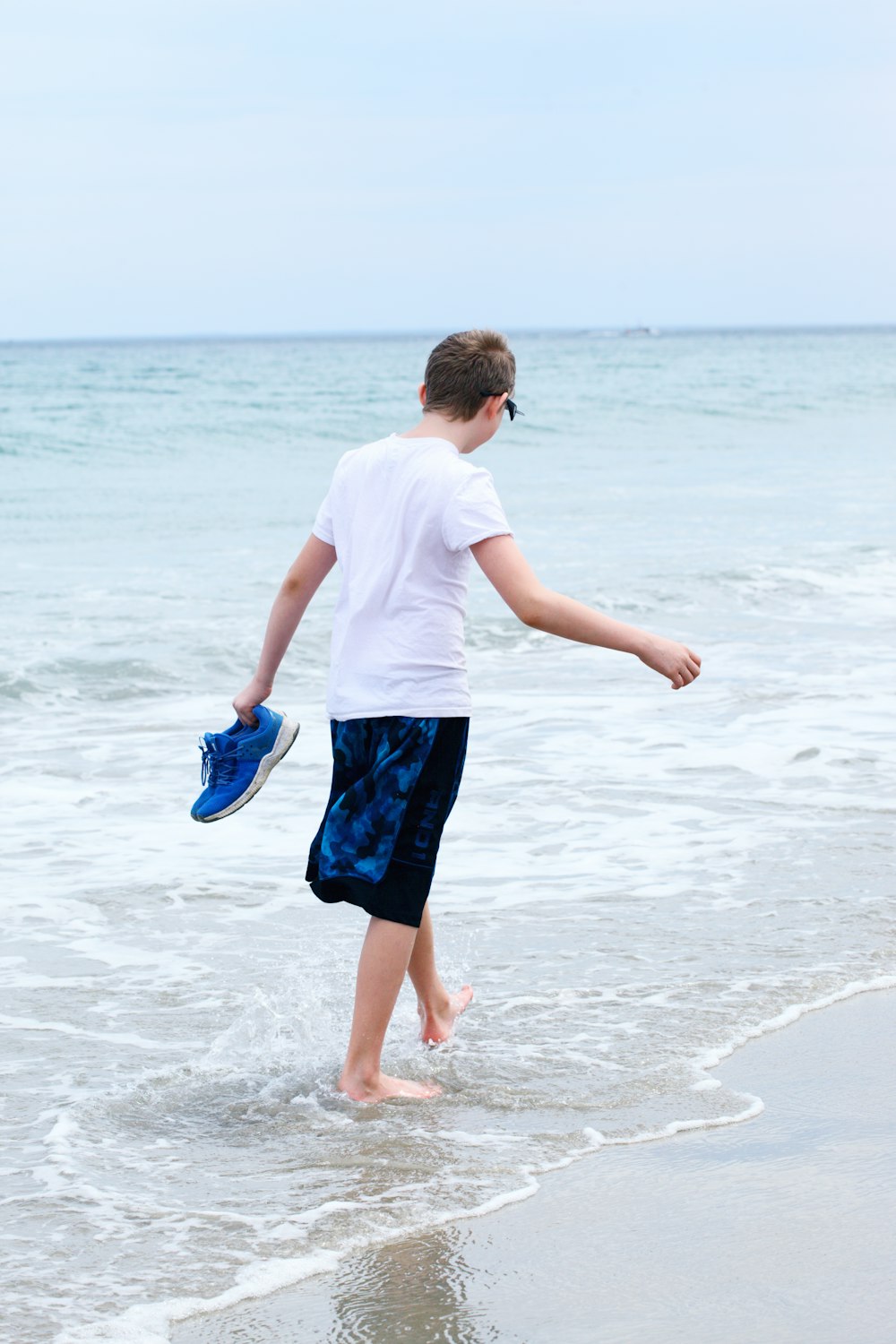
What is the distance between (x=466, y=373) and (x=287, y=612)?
0.68m

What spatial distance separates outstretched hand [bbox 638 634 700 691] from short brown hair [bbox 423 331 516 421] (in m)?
0.67

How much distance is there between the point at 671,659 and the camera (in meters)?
2.96

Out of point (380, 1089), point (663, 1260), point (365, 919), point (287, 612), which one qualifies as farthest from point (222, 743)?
point (663, 1260)

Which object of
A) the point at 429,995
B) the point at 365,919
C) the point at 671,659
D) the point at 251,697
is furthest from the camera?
the point at 365,919

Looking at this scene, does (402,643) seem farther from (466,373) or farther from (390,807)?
(466,373)

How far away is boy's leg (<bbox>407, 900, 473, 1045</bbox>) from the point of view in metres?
3.63

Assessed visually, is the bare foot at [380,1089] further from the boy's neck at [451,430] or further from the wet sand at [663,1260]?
the boy's neck at [451,430]

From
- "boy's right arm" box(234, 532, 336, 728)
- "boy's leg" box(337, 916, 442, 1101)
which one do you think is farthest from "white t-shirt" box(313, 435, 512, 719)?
"boy's leg" box(337, 916, 442, 1101)

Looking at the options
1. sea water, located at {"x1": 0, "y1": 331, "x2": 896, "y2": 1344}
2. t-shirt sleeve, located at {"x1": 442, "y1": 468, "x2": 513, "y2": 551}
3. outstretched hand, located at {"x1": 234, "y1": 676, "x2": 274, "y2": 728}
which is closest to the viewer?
sea water, located at {"x1": 0, "y1": 331, "x2": 896, "y2": 1344}

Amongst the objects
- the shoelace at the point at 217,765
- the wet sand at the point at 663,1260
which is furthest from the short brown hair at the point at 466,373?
the wet sand at the point at 663,1260

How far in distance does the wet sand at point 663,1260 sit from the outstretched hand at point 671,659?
0.98 meters

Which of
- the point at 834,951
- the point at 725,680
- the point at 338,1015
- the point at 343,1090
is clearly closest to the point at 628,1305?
the point at 343,1090

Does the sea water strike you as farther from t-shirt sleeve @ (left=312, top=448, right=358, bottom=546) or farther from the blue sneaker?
t-shirt sleeve @ (left=312, top=448, right=358, bottom=546)

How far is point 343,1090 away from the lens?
343cm
